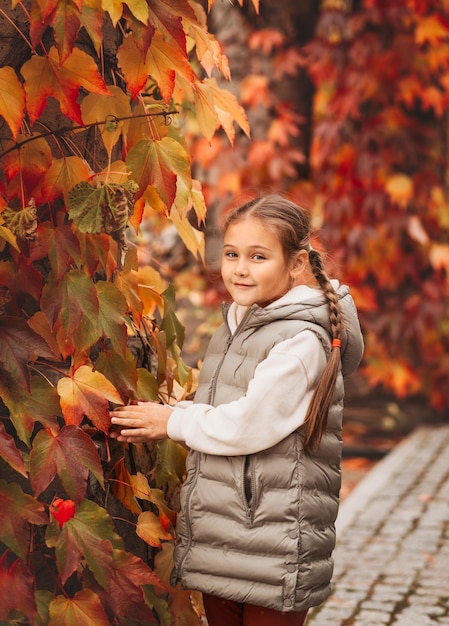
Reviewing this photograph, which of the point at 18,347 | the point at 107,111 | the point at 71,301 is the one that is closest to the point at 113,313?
the point at 71,301

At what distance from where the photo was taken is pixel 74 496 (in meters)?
2.02

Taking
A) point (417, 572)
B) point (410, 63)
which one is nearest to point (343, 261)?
point (410, 63)

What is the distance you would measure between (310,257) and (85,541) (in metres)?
0.86

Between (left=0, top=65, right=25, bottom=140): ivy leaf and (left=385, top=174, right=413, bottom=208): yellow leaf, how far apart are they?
17.1ft

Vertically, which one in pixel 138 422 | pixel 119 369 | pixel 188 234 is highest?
pixel 188 234

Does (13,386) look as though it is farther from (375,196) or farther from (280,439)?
(375,196)

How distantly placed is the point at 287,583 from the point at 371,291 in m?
5.03

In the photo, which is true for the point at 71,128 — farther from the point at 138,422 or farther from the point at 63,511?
the point at 63,511

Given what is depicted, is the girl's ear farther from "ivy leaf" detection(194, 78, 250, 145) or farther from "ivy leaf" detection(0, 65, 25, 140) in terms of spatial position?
"ivy leaf" detection(0, 65, 25, 140)

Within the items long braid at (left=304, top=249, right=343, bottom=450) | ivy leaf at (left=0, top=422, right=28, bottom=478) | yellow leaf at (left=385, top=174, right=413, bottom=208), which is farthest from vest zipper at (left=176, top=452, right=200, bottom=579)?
yellow leaf at (left=385, top=174, right=413, bottom=208)

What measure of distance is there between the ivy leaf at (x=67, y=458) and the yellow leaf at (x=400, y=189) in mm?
5148

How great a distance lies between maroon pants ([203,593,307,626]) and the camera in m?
2.27

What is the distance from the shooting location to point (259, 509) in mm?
2184

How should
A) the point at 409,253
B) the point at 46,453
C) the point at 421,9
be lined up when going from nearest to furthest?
the point at 46,453 → the point at 421,9 → the point at 409,253
